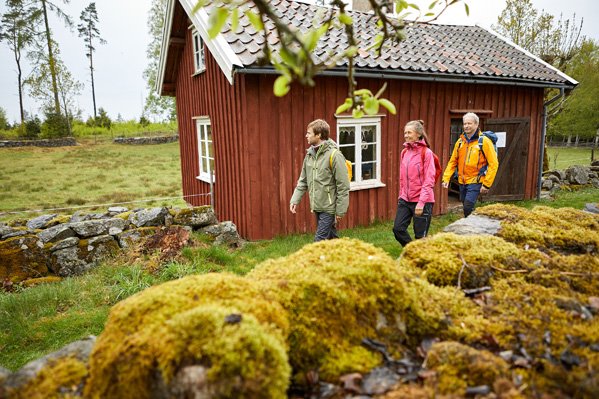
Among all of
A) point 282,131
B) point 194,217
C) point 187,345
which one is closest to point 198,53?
point 282,131

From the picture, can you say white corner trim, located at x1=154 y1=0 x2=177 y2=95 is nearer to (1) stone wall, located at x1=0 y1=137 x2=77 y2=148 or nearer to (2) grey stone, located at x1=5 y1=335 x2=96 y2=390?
(2) grey stone, located at x1=5 y1=335 x2=96 y2=390

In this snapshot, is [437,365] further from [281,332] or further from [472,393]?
[281,332]

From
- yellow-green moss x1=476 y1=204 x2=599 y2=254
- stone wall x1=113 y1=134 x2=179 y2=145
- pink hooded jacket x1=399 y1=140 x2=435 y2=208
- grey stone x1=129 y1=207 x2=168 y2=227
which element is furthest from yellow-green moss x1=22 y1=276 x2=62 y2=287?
stone wall x1=113 y1=134 x2=179 y2=145

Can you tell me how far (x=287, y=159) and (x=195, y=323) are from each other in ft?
22.7

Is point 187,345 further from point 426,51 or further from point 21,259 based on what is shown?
point 426,51

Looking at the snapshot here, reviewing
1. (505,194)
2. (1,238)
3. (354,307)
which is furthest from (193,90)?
(354,307)

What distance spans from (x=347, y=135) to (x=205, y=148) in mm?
4096

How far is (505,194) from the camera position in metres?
11.2

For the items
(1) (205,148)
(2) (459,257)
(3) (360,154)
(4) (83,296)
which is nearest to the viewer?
(2) (459,257)

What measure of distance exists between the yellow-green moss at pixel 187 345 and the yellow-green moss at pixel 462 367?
0.49m

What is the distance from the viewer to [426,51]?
9695 mm

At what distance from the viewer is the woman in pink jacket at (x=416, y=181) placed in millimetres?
4980

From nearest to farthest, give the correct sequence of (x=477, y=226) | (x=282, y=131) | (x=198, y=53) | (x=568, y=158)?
(x=477, y=226) < (x=282, y=131) < (x=198, y=53) < (x=568, y=158)

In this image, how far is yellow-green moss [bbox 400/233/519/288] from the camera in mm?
1801
